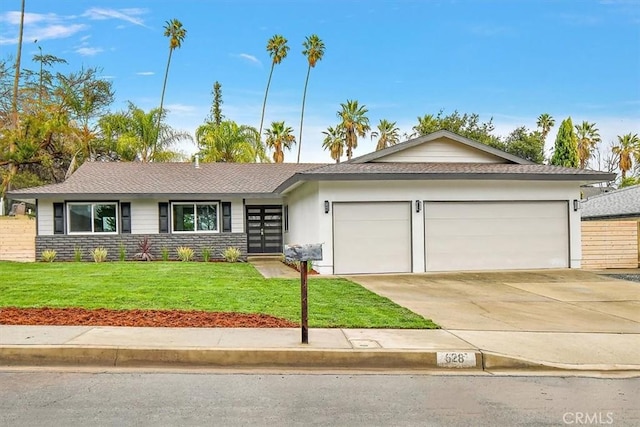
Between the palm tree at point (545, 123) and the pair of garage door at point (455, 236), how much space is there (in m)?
44.1

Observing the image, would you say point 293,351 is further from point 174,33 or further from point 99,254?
point 174,33

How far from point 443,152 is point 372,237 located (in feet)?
15.5

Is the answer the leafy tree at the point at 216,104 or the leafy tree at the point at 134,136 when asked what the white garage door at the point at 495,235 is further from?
the leafy tree at the point at 216,104

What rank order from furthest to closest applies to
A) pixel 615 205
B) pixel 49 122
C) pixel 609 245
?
pixel 49 122 → pixel 615 205 → pixel 609 245

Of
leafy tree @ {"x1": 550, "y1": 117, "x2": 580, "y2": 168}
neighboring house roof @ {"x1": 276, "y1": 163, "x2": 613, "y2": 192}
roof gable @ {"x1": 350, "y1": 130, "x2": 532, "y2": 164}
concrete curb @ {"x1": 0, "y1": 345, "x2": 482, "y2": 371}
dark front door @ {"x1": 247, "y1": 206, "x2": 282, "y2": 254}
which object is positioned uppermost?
leafy tree @ {"x1": 550, "y1": 117, "x2": 580, "y2": 168}

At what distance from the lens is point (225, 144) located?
3522 centimetres

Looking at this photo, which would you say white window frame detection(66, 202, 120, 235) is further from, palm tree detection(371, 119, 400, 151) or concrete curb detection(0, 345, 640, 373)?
palm tree detection(371, 119, 400, 151)

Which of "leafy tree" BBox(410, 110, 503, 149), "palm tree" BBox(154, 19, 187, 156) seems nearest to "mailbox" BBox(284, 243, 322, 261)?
"palm tree" BBox(154, 19, 187, 156)

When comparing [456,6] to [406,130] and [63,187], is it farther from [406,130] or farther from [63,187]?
[406,130]

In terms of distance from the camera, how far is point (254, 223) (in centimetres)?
2370

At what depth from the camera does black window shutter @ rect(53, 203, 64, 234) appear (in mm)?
20906

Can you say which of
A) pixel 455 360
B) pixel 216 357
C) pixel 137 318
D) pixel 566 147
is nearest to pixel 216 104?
pixel 566 147

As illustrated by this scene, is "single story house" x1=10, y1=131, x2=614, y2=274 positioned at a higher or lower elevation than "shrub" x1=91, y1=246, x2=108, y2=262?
higher

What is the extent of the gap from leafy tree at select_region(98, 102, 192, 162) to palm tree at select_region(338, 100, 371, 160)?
1640 cm
